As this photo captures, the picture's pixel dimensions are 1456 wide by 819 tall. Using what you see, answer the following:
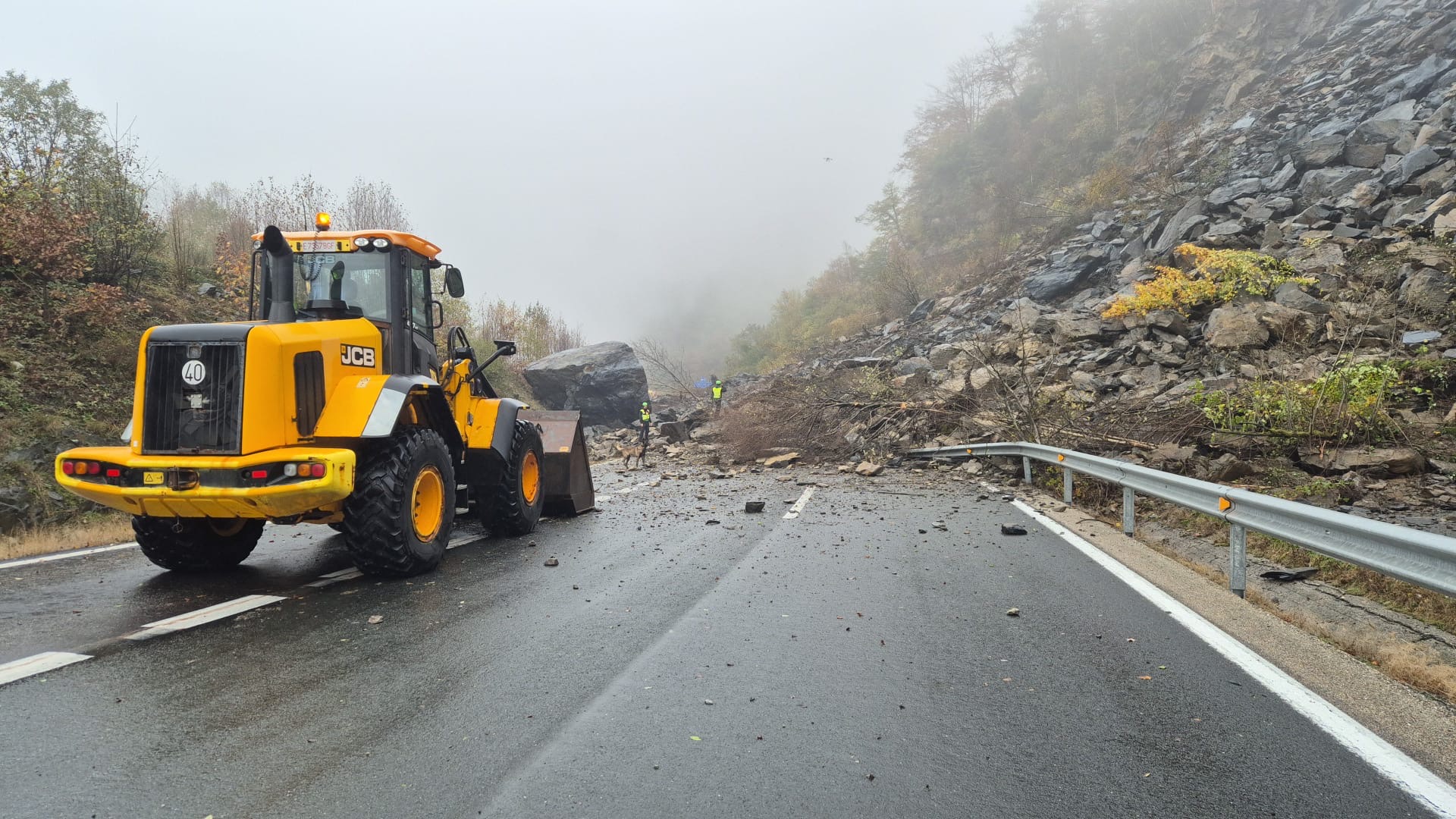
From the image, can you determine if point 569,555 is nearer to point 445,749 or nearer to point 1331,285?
point 445,749

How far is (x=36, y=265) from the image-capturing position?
38.7 feet

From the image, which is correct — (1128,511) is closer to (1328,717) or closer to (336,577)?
(1328,717)

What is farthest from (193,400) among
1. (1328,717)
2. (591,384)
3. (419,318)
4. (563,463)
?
(591,384)

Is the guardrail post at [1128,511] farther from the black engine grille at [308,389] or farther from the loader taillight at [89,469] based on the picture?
the loader taillight at [89,469]

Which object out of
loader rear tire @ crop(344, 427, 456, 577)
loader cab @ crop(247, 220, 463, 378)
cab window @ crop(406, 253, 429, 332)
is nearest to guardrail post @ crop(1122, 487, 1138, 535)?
loader rear tire @ crop(344, 427, 456, 577)

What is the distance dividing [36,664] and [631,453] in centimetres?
1717

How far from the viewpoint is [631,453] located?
819 inches

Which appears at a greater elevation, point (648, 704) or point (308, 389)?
point (308, 389)

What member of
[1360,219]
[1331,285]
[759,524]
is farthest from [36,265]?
[1360,219]

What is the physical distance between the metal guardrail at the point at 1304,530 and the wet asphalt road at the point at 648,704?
0.94 m

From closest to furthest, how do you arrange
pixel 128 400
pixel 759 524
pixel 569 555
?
1. pixel 569 555
2. pixel 759 524
3. pixel 128 400

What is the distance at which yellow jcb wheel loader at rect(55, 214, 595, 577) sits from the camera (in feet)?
16.3

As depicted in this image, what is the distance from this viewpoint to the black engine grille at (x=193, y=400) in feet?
16.7

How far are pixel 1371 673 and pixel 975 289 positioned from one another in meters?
25.5
